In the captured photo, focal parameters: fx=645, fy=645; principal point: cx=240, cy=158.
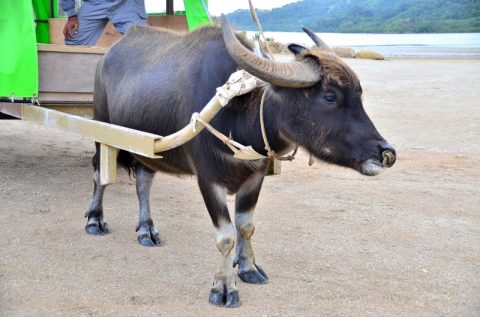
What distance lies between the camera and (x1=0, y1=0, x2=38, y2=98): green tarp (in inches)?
214

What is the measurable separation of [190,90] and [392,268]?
193cm

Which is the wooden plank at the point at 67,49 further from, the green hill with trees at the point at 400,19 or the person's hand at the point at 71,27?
the green hill with trees at the point at 400,19

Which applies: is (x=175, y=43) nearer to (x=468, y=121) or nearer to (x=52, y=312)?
(x=52, y=312)

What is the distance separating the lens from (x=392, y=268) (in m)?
4.62

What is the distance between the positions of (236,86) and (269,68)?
0.28 metres

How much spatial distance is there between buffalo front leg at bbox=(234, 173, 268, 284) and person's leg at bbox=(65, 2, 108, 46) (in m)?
3.03

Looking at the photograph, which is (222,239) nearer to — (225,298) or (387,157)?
(225,298)

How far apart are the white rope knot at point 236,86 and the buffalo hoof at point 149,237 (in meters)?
1.88

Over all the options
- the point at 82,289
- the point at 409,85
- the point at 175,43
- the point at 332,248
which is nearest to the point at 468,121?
the point at 409,85

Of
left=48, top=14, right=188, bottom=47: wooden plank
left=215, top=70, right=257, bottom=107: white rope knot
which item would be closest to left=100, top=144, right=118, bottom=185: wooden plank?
left=215, top=70, right=257, bottom=107: white rope knot

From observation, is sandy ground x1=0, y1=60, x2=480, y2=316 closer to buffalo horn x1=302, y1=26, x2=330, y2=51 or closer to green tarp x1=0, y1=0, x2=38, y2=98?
green tarp x1=0, y1=0, x2=38, y2=98

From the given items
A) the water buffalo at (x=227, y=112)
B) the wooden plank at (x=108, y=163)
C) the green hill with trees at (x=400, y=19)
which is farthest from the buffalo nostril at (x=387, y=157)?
the green hill with trees at (x=400, y=19)

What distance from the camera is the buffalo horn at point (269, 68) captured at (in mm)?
3342

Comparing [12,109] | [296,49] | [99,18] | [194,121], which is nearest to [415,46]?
[99,18]
